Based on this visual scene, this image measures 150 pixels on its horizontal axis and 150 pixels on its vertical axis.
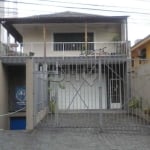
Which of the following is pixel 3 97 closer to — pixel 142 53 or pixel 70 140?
→ pixel 70 140

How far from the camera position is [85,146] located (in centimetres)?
843

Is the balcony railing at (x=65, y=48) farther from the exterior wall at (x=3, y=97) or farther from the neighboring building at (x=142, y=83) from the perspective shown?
the neighboring building at (x=142, y=83)

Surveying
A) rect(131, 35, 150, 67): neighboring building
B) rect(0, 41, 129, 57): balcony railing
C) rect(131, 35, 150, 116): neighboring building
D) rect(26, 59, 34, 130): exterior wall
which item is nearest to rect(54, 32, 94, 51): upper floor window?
rect(0, 41, 129, 57): balcony railing

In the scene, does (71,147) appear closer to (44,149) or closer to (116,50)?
(44,149)

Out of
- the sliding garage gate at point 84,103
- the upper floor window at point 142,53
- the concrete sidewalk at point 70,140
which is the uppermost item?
the upper floor window at point 142,53

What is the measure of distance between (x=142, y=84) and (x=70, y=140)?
6138 millimetres

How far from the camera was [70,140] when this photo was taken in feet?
30.3

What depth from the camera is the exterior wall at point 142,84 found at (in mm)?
13812

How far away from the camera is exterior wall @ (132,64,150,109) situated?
13.8 meters

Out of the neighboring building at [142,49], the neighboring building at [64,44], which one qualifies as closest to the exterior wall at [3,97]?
the neighboring building at [64,44]

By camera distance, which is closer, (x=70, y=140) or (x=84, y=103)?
(x=70, y=140)

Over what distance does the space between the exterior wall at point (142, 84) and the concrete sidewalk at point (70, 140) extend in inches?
158

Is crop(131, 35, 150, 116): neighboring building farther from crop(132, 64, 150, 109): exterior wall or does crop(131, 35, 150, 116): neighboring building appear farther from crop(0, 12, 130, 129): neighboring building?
crop(0, 12, 130, 129): neighboring building

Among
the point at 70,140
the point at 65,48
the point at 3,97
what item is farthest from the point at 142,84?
the point at 65,48
